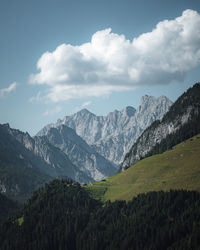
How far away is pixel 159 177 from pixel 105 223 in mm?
45418

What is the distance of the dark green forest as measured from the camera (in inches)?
3904

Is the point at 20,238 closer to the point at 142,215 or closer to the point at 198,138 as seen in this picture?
the point at 142,215

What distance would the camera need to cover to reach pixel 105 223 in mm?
129875

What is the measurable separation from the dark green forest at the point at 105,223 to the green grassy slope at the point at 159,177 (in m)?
8.76

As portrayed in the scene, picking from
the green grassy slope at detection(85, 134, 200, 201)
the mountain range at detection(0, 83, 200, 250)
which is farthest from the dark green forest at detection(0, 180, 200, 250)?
the green grassy slope at detection(85, 134, 200, 201)

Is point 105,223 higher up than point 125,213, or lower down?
lower down

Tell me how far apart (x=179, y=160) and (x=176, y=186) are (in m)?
36.5

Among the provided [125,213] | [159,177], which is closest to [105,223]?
[125,213]

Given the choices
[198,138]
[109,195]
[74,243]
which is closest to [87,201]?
[109,195]

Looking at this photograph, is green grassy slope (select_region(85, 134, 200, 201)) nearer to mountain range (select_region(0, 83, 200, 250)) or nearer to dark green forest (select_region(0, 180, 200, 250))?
Result: mountain range (select_region(0, 83, 200, 250))

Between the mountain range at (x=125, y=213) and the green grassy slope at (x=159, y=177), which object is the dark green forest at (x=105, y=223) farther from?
the green grassy slope at (x=159, y=177)

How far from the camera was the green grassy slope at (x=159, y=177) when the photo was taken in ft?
445

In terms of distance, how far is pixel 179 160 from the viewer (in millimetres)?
163750

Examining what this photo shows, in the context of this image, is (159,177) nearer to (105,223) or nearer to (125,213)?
(125,213)
